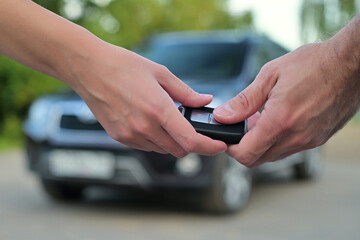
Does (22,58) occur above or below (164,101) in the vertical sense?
above

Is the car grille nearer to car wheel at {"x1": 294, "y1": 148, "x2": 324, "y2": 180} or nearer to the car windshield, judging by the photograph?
the car windshield

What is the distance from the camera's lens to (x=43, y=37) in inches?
56.7

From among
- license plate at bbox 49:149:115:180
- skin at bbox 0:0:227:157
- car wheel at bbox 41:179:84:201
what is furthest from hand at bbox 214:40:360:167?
car wheel at bbox 41:179:84:201

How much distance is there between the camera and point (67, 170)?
4848 millimetres

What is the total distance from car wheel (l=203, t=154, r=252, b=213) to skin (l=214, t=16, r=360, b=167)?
300 centimetres

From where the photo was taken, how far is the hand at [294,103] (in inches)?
57.9

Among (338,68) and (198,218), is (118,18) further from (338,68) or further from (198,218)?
(338,68)

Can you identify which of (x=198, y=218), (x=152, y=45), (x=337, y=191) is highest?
(x=152, y=45)

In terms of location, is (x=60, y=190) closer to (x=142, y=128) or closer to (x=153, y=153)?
(x=153, y=153)

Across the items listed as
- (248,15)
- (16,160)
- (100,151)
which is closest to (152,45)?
(100,151)

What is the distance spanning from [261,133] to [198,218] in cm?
343

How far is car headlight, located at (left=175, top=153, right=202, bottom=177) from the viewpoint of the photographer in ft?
14.8

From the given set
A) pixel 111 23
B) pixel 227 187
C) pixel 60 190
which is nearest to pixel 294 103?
pixel 227 187

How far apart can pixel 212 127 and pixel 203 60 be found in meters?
4.10
